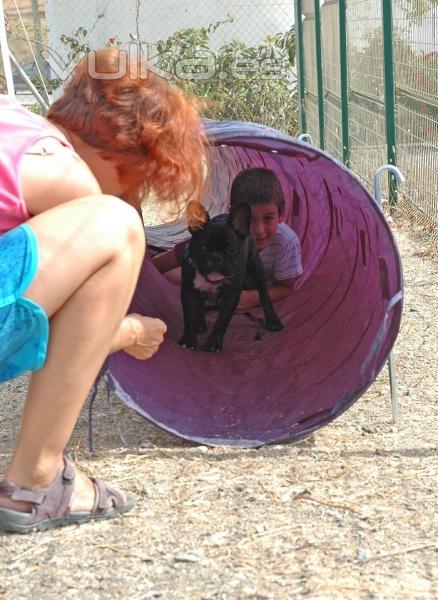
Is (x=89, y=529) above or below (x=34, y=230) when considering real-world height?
below

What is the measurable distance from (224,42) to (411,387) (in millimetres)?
9687

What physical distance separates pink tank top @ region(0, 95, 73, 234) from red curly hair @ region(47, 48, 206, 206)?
11 cm

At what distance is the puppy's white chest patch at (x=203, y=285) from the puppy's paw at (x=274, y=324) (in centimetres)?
28

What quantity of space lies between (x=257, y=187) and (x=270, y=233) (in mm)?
286

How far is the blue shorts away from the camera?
2.32m

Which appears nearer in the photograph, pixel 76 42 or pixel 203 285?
pixel 203 285

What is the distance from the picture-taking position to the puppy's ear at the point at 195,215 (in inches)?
122

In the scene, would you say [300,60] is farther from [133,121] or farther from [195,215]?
[133,121]

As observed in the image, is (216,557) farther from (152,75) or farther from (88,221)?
(152,75)

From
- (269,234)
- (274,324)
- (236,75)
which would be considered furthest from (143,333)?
(236,75)

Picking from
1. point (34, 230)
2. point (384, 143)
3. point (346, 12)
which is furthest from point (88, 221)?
point (346, 12)

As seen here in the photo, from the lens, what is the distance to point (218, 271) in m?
4.37

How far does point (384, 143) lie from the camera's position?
781 centimetres

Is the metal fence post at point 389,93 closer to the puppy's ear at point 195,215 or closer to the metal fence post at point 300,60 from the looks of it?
the puppy's ear at point 195,215
